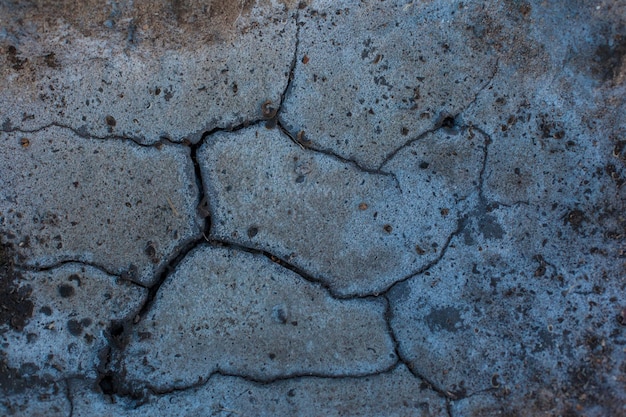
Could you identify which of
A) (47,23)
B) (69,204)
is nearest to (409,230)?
(69,204)

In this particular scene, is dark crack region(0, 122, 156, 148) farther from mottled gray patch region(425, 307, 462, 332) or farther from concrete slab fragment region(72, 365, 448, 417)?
mottled gray patch region(425, 307, 462, 332)

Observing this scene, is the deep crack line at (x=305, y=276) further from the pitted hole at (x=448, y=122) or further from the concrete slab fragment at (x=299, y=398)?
the pitted hole at (x=448, y=122)

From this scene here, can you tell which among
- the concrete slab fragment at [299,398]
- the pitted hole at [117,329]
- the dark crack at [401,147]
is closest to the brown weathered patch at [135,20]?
the dark crack at [401,147]

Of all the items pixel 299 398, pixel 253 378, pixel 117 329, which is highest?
pixel 117 329

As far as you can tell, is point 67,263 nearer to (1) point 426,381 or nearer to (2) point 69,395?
(2) point 69,395

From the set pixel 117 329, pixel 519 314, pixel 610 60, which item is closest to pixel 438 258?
pixel 519 314

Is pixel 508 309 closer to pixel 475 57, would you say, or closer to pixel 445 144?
pixel 445 144
